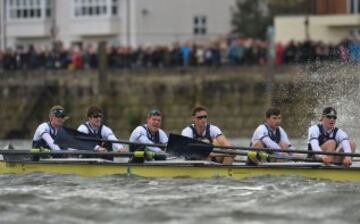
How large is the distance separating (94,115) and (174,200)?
4.43 metres

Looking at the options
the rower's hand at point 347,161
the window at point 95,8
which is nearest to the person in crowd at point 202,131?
the rower's hand at point 347,161

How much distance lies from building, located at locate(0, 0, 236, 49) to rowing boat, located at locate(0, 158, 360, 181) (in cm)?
3476

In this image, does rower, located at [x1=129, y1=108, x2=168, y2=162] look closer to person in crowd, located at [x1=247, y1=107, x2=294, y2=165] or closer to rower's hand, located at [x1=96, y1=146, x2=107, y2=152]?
rower's hand, located at [x1=96, y1=146, x2=107, y2=152]

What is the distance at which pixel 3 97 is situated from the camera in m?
49.2

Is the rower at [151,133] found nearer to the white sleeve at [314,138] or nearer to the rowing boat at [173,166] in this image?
the rowing boat at [173,166]

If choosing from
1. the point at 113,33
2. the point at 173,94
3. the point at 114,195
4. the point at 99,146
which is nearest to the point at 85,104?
the point at 173,94

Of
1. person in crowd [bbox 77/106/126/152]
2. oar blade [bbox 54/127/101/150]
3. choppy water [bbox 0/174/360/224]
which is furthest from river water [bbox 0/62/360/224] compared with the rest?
person in crowd [bbox 77/106/126/152]

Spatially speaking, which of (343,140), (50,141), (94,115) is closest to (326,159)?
(343,140)

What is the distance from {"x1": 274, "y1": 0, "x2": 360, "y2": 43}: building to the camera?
56.1 meters

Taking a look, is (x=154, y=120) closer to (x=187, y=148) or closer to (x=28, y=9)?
(x=187, y=148)

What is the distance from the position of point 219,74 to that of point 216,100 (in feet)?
3.27

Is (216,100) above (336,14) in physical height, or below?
below

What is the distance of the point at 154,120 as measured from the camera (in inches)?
1021

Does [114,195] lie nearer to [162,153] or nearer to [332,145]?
[162,153]
